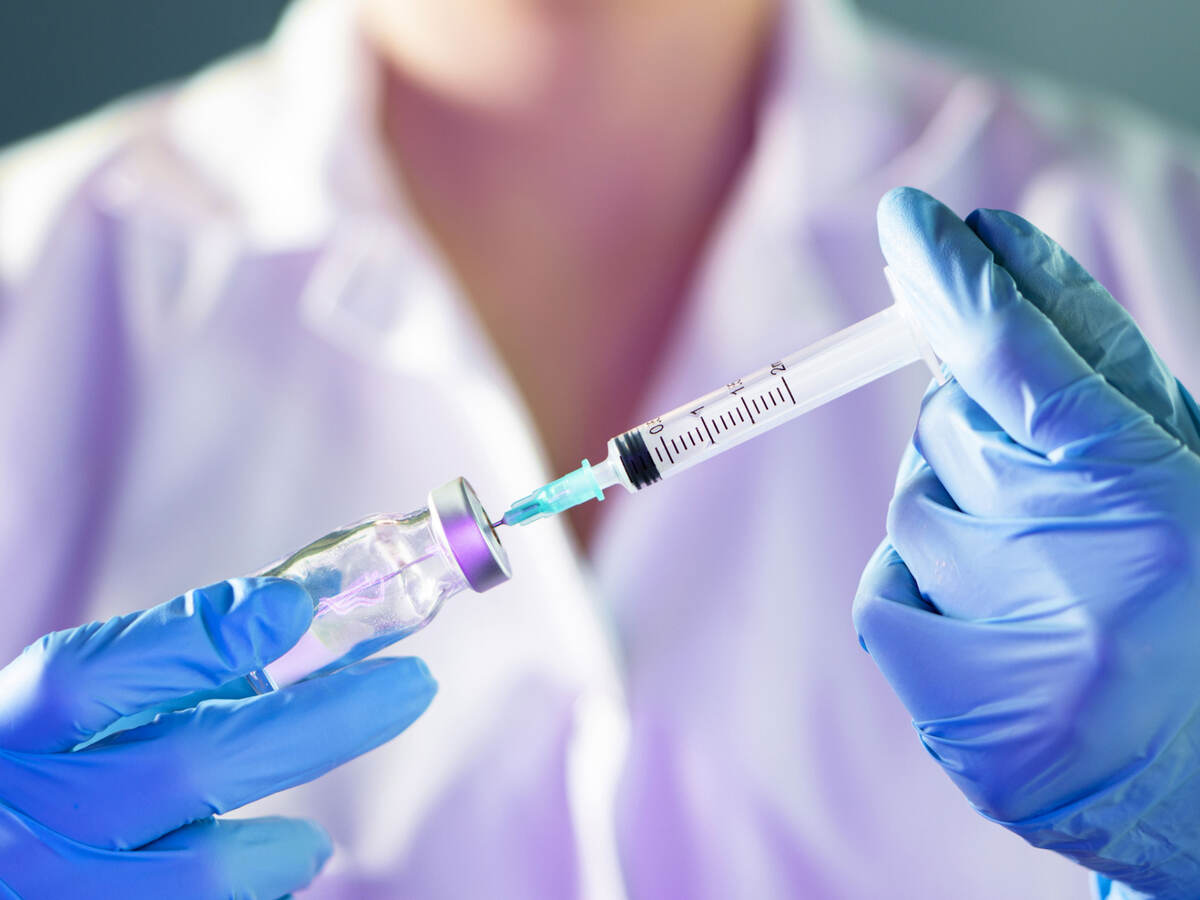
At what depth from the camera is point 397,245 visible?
4.91 feet

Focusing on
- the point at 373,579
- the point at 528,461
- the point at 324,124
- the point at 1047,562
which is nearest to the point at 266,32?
the point at 324,124

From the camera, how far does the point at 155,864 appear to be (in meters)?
0.96

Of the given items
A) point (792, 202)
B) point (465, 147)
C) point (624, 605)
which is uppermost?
point (465, 147)

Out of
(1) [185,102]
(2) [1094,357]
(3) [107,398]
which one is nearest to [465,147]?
(1) [185,102]

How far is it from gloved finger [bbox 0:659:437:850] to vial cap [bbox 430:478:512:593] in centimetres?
17

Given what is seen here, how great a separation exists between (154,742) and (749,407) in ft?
2.07

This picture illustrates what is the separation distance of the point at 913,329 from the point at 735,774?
635 millimetres

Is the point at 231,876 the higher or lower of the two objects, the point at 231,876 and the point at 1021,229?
the lower

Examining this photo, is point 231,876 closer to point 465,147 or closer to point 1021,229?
point 1021,229

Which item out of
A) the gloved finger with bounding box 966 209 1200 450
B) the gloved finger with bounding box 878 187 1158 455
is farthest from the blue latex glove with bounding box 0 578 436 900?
the gloved finger with bounding box 966 209 1200 450

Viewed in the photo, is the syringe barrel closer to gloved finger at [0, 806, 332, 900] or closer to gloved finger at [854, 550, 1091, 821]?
gloved finger at [854, 550, 1091, 821]

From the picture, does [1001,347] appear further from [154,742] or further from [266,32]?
[266,32]

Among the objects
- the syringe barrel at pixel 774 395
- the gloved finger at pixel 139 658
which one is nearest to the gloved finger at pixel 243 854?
the gloved finger at pixel 139 658

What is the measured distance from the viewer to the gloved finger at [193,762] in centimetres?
94
